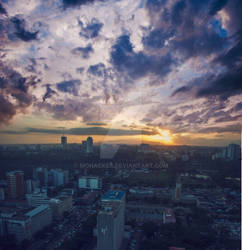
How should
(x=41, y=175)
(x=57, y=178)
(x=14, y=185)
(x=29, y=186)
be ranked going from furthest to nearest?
1. (x=57, y=178)
2. (x=41, y=175)
3. (x=29, y=186)
4. (x=14, y=185)

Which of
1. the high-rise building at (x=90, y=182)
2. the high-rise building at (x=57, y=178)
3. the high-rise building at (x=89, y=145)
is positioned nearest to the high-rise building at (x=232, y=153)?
the high-rise building at (x=90, y=182)

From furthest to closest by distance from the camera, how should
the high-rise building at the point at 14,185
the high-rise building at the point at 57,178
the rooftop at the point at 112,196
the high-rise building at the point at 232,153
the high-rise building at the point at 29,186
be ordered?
the high-rise building at the point at 57,178
the high-rise building at the point at 232,153
the high-rise building at the point at 29,186
the high-rise building at the point at 14,185
the rooftop at the point at 112,196

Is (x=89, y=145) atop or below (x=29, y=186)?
atop

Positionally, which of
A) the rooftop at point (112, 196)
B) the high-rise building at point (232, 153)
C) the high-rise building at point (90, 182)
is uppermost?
the high-rise building at point (232, 153)

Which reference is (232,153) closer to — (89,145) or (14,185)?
(89,145)

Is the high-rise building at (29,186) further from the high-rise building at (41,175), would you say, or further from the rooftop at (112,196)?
the rooftop at (112,196)

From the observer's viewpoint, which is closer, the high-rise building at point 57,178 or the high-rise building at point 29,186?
the high-rise building at point 29,186

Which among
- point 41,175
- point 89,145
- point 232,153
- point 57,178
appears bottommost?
point 57,178

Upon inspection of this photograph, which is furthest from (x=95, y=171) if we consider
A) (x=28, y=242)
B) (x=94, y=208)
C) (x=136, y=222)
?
(x=28, y=242)

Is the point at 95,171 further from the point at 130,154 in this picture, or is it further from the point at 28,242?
the point at 28,242

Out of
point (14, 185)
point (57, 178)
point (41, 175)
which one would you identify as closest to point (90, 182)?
point (57, 178)

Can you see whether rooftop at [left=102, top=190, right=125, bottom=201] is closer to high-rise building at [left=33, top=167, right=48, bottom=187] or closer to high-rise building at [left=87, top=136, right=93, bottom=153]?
high-rise building at [left=87, top=136, right=93, bottom=153]

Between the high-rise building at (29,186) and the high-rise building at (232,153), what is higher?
the high-rise building at (232,153)
